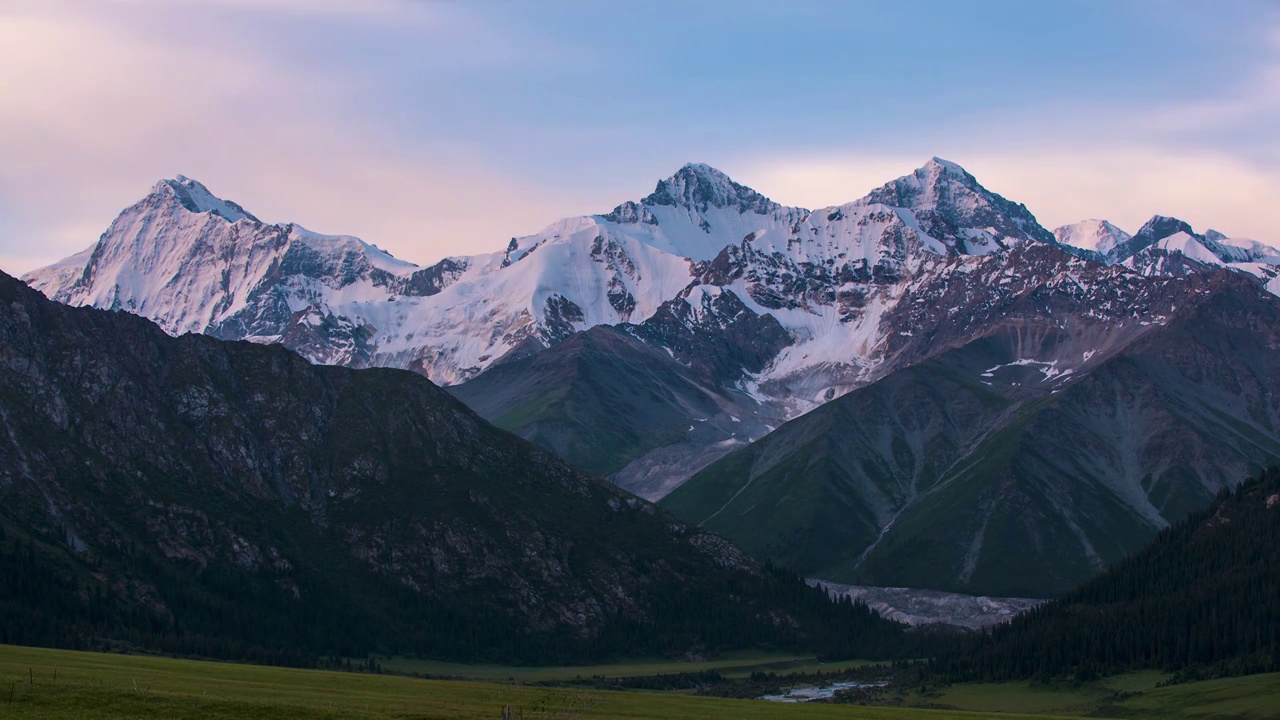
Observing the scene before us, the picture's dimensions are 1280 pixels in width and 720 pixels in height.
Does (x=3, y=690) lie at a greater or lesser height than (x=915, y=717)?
greater

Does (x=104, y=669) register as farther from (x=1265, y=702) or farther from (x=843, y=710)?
(x=1265, y=702)

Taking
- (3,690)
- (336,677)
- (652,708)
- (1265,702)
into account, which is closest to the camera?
(3,690)

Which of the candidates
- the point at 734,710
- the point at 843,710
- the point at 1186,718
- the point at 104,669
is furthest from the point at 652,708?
the point at 1186,718

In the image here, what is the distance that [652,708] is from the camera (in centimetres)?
13812

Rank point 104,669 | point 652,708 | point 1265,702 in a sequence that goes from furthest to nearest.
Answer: point 1265,702 < point 652,708 < point 104,669

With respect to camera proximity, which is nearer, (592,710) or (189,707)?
(189,707)

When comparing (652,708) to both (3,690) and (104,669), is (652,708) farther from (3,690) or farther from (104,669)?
(3,690)

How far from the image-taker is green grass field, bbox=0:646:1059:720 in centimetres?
9894

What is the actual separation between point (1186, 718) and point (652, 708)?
3457 inches

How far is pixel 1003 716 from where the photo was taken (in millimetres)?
150750

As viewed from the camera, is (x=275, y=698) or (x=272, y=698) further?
(x=275, y=698)

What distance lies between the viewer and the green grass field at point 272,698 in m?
98.9

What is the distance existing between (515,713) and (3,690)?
3677cm

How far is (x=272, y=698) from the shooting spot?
11231 cm
